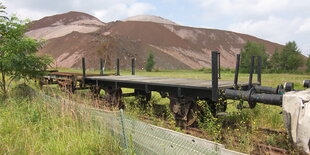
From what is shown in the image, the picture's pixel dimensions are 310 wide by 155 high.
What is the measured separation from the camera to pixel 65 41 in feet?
265

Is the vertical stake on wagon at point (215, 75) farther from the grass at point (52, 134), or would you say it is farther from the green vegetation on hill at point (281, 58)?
the green vegetation on hill at point (281, 58)

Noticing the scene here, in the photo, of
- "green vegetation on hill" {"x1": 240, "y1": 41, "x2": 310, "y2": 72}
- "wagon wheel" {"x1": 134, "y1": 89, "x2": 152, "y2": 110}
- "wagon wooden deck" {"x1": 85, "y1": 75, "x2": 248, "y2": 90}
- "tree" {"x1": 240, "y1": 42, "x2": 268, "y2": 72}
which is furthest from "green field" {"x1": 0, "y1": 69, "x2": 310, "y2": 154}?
"tree" {"x1": 240, "y1": 42, "x2": 268, "y2": 72}

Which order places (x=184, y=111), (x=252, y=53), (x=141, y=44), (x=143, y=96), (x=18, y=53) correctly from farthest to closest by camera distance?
1. (x=141, y=44)
2. (x=252, y=53)
3. (x=143, y=96)
4. (x=18, y=53)
5. (x=184, y=111)

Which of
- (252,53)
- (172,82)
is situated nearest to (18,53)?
(172,82)

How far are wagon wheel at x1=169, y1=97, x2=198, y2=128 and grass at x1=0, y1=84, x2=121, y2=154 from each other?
221 cm

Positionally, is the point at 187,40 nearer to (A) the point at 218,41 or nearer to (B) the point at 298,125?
(A) the point at 218,41

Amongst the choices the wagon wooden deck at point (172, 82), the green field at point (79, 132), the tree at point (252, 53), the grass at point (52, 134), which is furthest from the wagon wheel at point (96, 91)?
the tree at point (252, 53)

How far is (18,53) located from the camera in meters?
8.30

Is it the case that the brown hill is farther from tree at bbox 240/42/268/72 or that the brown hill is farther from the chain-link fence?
the chain-link fence

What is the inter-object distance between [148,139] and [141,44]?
77547mm

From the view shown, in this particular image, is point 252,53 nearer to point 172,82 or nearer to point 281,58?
point 281,58

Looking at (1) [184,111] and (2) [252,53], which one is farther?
(2) [252,53]

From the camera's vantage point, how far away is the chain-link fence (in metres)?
3.06

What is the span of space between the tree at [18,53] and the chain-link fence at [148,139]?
474 centimetres
